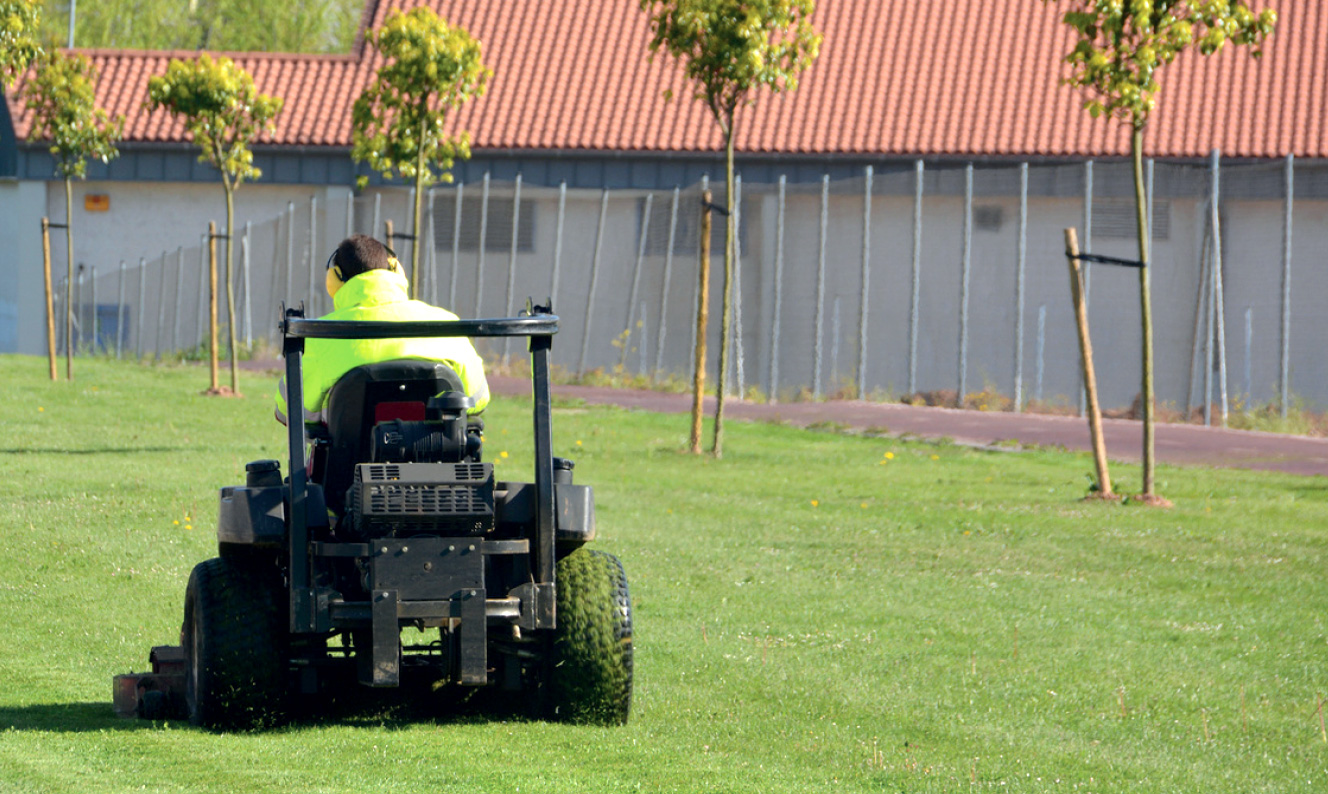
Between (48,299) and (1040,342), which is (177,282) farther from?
(1040,342)

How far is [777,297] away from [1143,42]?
13264 mm

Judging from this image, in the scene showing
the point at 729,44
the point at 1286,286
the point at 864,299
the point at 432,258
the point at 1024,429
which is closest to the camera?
the point at 729,44

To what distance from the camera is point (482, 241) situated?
30938 mm

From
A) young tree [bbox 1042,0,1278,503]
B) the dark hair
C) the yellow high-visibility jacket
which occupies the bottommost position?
the yellow high-visibility jacket

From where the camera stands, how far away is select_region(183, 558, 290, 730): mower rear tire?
6660mm

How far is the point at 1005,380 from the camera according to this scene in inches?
1049

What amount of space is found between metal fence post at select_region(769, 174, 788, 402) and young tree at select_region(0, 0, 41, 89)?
38.5 feet

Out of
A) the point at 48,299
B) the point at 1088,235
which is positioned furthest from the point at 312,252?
the point at 1088,235

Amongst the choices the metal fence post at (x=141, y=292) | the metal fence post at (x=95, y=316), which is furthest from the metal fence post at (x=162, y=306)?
the metal fence post at (x=95, y=316)

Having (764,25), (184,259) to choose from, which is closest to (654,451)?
(764,25)

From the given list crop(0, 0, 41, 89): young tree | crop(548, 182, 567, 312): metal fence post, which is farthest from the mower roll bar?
crop(548, 182, 567, 312): metal fence post

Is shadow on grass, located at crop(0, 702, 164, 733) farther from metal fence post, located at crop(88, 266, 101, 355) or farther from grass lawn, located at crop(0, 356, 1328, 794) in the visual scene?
metal fence post, located at crop(88, 266, 101, 355)

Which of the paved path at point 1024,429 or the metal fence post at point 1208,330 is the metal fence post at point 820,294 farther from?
the metal fence post at point 1208,330

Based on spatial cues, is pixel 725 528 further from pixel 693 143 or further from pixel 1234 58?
pixel 1234 58
